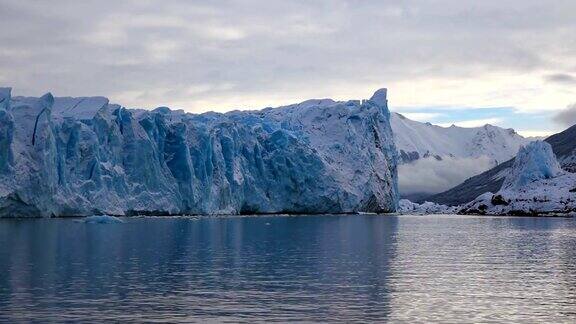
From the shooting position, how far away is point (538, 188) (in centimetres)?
11400

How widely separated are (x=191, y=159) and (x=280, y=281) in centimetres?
6075

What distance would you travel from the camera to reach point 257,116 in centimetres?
10781

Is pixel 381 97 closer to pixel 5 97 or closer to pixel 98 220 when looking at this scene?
pixel 98 220

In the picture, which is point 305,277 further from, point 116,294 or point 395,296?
point 116,294

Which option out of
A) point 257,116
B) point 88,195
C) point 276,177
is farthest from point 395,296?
point 257,116

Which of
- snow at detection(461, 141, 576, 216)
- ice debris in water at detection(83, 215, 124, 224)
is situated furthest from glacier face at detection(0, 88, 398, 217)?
snow at detection(461, 141, 576, 216)

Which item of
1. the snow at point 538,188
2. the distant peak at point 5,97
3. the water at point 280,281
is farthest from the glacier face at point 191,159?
the water at point 280,281

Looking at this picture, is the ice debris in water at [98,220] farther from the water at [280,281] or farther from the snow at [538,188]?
the snow at [538,188]

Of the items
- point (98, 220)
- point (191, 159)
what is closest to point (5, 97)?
point (98, 220)

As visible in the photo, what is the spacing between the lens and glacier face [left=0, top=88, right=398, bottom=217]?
6775 centimetres

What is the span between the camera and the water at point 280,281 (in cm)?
1911

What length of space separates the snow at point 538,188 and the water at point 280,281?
2833 inches

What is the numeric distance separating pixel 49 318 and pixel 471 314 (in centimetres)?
1029

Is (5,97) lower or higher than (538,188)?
higher
